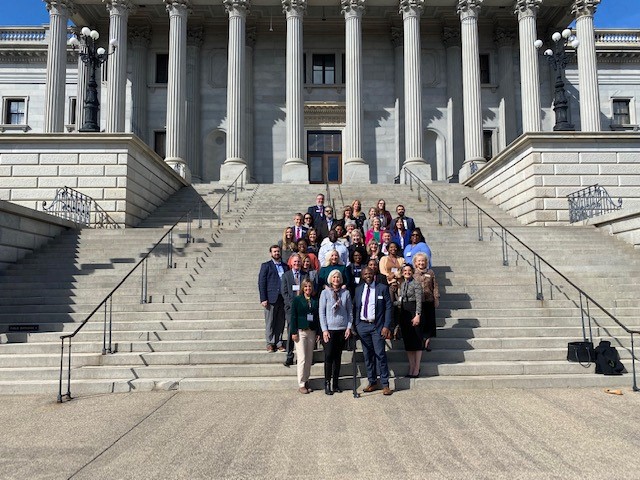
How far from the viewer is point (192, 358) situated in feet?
30.2

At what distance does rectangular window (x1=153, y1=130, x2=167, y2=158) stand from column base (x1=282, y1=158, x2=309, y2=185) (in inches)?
395

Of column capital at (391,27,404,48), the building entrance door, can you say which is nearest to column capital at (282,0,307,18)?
column capital at (391,27,404,48)

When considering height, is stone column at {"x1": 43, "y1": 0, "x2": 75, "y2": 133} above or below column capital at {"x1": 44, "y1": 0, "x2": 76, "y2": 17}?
below

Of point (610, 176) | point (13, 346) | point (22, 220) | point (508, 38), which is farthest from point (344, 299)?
point (508, 38)

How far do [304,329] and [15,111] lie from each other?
38.8m

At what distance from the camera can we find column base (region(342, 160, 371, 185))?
2903 cm

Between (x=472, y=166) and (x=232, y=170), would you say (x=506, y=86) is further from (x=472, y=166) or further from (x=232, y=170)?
(x=232, y=170)

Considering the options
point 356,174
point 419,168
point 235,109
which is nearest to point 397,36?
point 419,168

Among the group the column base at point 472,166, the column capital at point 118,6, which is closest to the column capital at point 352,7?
the column base at point 472,166

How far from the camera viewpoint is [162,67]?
35.5 m

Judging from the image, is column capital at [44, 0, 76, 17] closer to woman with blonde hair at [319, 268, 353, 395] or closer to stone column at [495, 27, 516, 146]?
stone column at [495, 27, 516, 146]

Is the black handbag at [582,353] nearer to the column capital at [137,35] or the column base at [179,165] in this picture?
the column base at [179,165]

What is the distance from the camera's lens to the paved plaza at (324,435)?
16.1ft

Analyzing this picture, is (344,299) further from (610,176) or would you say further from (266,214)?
(610,176)
